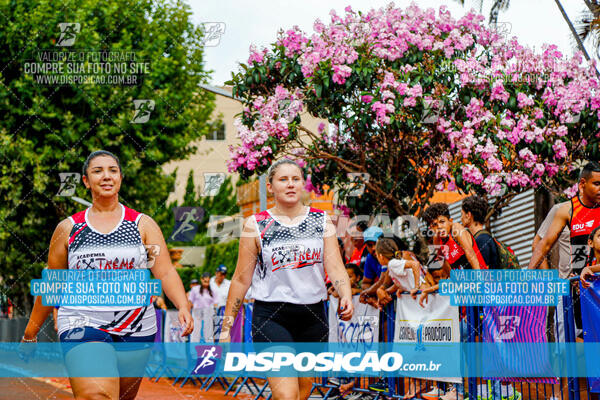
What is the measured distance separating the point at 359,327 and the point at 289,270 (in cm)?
445

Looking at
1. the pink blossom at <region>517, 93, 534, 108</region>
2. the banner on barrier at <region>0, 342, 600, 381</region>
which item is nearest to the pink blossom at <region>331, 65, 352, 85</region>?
the pink blossom at <region>517, 93, 534, 108</region>

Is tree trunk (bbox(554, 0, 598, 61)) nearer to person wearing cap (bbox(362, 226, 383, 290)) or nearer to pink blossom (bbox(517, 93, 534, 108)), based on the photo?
pink blossom (bbox(517, 93, 534, 108))

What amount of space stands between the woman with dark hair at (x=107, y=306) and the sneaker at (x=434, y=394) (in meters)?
4.00

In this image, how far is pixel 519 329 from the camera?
301 inches

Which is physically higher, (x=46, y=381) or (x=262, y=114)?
(x=262, y=114)

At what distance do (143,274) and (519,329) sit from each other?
3.74m

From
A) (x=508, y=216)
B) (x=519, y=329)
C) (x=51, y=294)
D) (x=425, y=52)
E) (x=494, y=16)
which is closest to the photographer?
(x=51, y=294)

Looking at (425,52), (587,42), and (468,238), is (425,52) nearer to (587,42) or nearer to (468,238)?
(587,42)

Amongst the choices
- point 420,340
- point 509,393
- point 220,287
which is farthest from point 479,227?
point 220,287

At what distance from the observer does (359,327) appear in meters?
9.73

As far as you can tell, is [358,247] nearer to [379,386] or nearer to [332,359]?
[379,386]

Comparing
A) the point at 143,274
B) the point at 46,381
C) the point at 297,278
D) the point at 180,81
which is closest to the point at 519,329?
the point at 297,278

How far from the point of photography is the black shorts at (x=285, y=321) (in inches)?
213

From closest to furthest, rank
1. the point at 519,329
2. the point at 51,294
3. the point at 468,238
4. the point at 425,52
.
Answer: the point at 51,294, the point at 519,329, the point at 468,238, the point at 425,52
